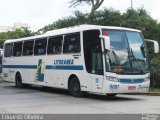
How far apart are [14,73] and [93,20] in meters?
7.42

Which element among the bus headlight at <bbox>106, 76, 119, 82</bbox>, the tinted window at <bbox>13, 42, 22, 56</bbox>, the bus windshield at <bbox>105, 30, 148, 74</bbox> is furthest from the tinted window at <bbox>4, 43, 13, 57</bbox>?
the bus headlight at <bbox>106, 76, 119, 82</bbox>

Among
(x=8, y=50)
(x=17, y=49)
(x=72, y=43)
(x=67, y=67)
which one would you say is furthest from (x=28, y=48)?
(x=72, y=43)

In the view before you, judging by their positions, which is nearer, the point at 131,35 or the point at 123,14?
the point at 131,35

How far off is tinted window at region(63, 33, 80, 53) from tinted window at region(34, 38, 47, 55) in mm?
2287

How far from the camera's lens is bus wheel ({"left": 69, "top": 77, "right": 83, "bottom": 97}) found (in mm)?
18031

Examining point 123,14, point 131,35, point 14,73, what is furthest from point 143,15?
point 131,35

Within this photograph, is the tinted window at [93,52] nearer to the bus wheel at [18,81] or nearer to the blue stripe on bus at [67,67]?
the blue stripe on bus at [67,67]

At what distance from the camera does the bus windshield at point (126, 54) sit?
16.1 meters

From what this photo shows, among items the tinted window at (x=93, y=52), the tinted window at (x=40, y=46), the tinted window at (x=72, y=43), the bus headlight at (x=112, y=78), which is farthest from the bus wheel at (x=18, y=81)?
the bus headlight at (x=112, y=78)

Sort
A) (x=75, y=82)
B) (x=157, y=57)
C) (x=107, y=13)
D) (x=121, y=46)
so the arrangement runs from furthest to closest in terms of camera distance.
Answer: (x=107, y=13) → (x=157, y=57) → (x=75, y=82) → (x=121, y=46)

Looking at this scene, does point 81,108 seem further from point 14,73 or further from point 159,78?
point 14,73

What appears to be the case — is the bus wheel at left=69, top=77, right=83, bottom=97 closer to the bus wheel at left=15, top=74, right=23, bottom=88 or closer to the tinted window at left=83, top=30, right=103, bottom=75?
the tinted window at left=83, top=30, right=103, bottom=75

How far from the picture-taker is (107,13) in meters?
28.6

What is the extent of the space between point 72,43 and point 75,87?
79.1 inches
